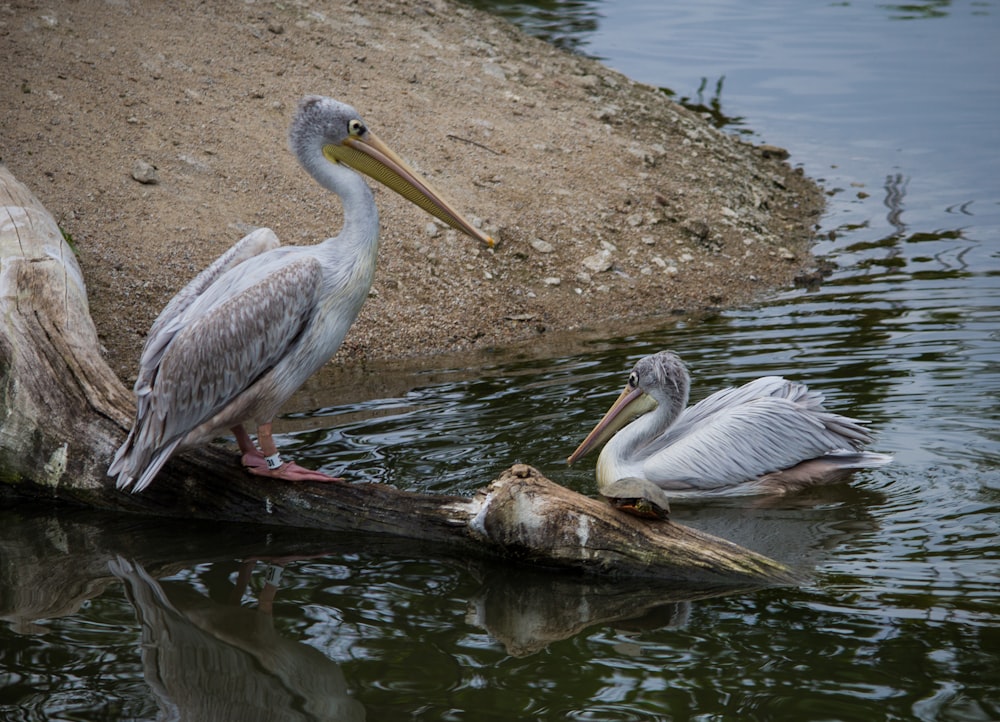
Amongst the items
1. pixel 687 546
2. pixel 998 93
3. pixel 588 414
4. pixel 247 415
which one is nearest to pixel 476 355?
pixel 588 414

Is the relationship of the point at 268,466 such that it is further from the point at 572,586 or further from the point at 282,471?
the point at 572,586

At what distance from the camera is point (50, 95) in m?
8.57

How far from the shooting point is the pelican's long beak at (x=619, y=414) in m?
5.59

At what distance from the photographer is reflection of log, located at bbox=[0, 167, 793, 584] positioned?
165 inches

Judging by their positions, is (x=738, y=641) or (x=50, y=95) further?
(x=50, y=95)

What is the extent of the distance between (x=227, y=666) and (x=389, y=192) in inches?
212

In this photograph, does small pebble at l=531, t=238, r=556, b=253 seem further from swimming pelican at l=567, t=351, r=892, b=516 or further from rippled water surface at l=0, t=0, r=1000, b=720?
swimming pelican at l=567, t=351, r=892, b=516

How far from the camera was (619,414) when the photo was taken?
5.65 metres

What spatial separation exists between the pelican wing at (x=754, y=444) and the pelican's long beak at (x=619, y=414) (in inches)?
10.3

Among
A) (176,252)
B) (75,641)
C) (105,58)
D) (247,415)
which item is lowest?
(75,641)

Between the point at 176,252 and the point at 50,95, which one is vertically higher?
the point at 50,95

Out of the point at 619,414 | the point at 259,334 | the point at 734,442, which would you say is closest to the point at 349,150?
the point at 259,334

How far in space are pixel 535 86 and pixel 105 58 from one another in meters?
3.64

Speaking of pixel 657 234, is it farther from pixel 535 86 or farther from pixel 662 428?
pixel 662 428
